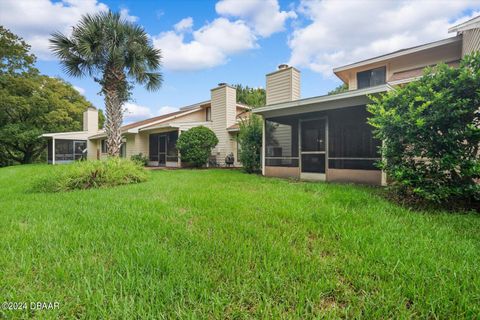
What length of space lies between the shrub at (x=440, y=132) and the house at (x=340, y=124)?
1504 millimetres

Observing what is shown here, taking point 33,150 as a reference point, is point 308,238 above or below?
below

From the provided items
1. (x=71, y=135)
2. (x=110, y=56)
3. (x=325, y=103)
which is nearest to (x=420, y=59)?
(x=325, y=103)

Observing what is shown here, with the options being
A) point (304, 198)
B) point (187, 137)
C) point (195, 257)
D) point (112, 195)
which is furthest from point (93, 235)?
point (187, 137)

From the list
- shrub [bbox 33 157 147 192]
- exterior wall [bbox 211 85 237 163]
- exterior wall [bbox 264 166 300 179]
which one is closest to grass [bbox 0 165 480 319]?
shrub [bbox 33 157 147 192]

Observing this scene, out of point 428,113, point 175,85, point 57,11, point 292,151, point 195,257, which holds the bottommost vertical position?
point 195,257

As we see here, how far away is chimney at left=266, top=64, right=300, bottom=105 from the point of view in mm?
11453

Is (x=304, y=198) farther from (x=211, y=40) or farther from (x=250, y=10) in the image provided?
(x=211, y=40)

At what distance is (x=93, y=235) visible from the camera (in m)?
3.03

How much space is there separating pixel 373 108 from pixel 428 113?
3.34 ft

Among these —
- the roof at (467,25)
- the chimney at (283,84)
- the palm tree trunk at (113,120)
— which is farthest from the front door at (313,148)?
the palm tree trunk at (113,120)

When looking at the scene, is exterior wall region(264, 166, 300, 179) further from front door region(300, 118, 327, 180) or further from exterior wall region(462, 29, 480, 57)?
exterior wall region(462, 29, 480, 57)

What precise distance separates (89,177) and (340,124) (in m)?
8.38

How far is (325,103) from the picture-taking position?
25.2 feet

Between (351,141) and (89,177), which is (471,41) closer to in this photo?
(351,141)
